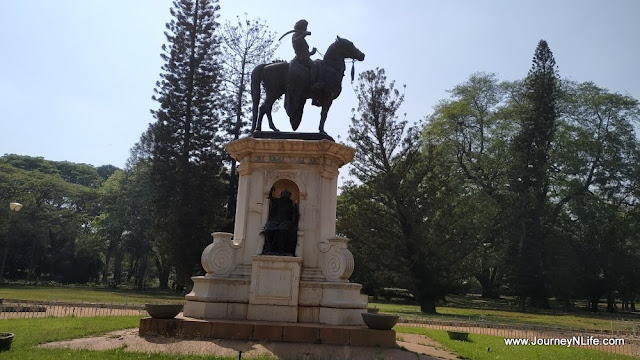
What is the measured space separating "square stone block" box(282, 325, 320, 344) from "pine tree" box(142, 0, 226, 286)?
22.3 m

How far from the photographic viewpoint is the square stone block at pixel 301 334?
8.44 metres

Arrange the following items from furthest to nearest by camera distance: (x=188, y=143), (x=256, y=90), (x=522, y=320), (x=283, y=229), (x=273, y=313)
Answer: (x=188, y=143), (x=522, y=320), (x=256, y=90), (x=283, y=229), (x=273, y=313)

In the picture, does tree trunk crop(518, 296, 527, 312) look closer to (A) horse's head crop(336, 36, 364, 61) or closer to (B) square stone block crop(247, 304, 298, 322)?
(A) horse's head crop(336, 36, 364, 61)

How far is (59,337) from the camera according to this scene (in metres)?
8.67

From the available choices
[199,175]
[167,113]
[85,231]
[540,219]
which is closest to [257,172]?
[199,175]

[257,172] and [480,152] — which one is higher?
[480,152]

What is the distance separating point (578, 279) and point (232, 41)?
3105 centimetres

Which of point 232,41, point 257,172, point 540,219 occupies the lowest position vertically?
point 257,172

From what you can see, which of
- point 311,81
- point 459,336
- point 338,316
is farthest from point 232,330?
point 311,81

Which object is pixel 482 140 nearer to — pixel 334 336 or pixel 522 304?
pixel 522 304

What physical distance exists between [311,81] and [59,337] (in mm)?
7338

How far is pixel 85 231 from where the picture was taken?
49625mm

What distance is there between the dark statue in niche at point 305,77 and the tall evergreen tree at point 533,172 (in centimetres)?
2929

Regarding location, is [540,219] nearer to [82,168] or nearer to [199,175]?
[199,175]
